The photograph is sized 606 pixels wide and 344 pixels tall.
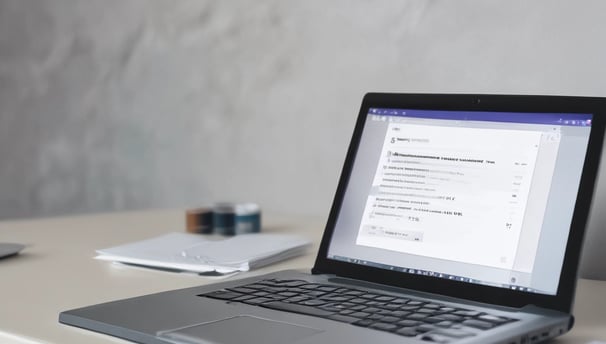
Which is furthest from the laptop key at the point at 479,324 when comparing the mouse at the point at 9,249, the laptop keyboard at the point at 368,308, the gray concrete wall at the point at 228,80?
the mouse at the point at 9,249

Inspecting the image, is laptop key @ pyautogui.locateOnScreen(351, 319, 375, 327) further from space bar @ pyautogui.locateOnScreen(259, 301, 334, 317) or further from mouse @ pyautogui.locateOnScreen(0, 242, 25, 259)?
mouse @ pyautogui.locateOnScreen(0, 242, 25, 259)

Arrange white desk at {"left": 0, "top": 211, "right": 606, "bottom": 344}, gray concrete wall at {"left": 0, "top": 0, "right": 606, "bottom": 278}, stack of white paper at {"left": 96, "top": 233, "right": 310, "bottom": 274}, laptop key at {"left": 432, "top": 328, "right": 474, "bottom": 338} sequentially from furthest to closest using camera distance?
gray concrete wall at {"left": 0, "top": 0, "right": 606, "bottom": 278}, stack of white paper at {"left": 96, "top": 233, "right": 310, "bottom": 274}, white desk at {"left": 0, "top": 211, "right": 606, "bottom": 344}, laptop key at {"left": 432, "top": 328, "right": 474, "bottom": 338}

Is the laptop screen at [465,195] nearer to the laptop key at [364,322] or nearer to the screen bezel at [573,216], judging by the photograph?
the screen bezel at [573,216]

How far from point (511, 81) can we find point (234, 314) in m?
0.63

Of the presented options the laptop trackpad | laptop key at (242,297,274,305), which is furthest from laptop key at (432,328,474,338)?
laptop key at (242,297,274,305)

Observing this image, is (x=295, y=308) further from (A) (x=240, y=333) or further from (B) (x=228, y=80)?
(B) (x=228, y=80)

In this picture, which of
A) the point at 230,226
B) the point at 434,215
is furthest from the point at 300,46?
the point at 434,215

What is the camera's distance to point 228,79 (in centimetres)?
173

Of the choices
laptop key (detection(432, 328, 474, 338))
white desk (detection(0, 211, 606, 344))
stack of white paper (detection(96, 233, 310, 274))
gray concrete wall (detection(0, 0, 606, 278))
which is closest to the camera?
laptop key (detection(432, 328, 474, 338))

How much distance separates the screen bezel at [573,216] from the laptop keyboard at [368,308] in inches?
2.6

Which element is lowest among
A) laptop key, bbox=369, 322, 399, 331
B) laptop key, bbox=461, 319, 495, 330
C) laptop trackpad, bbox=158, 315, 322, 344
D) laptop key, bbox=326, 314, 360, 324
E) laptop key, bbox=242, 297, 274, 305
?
laptop trackpad, bbox=158, 315, 322, 344

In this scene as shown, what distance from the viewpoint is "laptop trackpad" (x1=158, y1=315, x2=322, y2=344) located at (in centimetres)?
74

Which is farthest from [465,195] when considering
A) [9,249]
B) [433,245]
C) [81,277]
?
[9,249]

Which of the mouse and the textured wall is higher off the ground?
the textured wall
